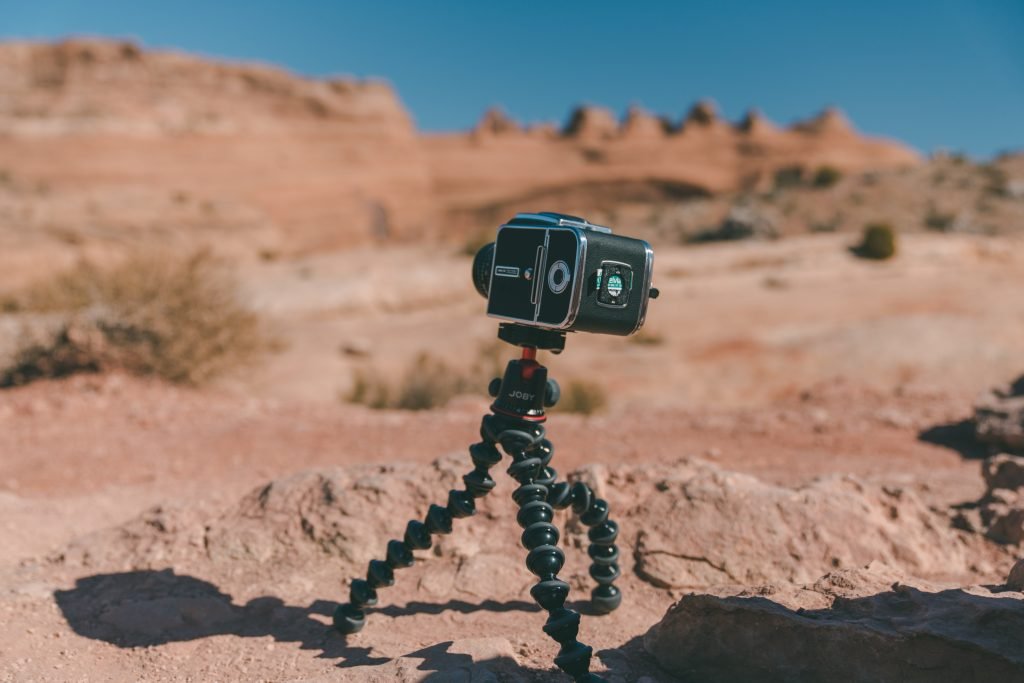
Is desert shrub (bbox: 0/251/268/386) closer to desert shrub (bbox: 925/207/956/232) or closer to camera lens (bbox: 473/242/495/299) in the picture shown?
camera lens (bbox: 473/242/495/299)

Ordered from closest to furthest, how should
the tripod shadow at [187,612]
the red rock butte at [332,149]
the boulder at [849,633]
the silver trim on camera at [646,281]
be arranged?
the boulder at [849,633] < the silver trim on camera at [646,281] < the tripod shadow at [187,612] < the red rock butte at [332,149]

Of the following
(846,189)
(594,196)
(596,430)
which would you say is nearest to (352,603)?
(596,430)

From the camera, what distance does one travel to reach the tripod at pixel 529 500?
2.51 meters

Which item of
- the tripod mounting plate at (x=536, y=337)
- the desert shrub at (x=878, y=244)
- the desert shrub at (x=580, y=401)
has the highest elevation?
the desert shrub at (x=878, y=244)

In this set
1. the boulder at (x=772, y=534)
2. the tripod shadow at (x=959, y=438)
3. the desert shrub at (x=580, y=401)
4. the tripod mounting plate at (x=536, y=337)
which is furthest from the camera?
the desert shrub at (x=580, y=401)

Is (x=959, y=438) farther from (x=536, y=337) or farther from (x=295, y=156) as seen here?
(x=295, y=156)

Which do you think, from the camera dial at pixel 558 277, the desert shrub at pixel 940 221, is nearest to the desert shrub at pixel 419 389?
the camera dial at pixel 558 277

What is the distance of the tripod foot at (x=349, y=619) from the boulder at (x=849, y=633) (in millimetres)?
1034

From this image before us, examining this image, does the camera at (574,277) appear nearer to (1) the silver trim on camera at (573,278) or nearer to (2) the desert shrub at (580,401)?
(1) the silver trim on camera at (573,278)

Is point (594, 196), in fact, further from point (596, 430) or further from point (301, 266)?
point (596, 430)

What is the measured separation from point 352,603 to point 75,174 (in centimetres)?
3826

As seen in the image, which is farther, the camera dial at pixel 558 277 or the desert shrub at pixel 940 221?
the desert shrub at pixel 940 221

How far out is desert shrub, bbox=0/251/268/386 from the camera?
7.87m

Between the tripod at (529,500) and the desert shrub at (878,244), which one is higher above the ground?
the desert shrub at (878,244)
